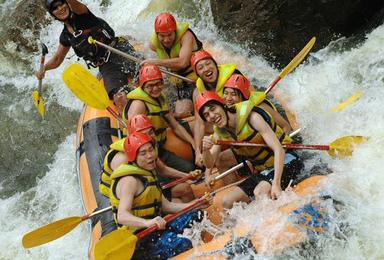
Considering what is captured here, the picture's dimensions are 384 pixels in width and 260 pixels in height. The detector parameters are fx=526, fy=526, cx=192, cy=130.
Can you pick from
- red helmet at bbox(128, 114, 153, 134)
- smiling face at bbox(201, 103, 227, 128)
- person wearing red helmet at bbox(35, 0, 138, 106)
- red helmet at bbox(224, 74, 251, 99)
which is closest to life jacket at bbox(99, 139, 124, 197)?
red helmet at bbox(128, 114, 153, 134)

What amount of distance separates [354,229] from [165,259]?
1285 millimetres

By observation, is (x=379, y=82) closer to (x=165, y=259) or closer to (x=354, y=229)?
(x=354, y=229)

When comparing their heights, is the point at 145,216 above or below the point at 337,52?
above

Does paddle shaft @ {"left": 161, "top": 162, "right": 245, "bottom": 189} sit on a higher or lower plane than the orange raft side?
higher

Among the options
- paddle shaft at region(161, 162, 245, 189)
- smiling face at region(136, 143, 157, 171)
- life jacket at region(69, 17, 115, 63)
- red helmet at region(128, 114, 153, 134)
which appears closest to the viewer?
smiling face at region(136, 143, 157, 171)

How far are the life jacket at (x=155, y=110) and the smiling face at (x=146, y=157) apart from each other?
0.78m

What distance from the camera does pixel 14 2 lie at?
9.14 meters

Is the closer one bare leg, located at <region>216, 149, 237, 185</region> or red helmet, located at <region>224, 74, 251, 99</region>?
red helmet, located at <region>224, 74, 251, 99</region>

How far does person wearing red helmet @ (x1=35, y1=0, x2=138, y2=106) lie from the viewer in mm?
4926

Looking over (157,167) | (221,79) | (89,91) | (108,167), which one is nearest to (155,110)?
(157,167)

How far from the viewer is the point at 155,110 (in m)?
4.39

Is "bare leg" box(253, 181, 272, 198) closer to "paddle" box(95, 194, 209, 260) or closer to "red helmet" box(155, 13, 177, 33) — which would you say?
"paddle" box(95, 194, 209, 260)

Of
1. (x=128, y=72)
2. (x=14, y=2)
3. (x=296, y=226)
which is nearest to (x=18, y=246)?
(x=128, y=72)

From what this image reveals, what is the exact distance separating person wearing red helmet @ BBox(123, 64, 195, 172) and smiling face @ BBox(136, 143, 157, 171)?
30.7 inches
